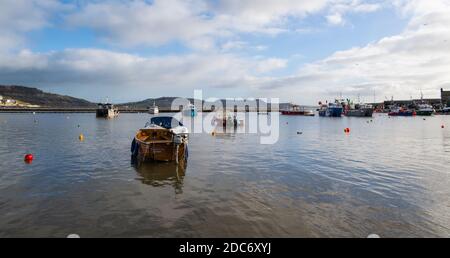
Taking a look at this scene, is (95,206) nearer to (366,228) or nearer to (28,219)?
(28,219)

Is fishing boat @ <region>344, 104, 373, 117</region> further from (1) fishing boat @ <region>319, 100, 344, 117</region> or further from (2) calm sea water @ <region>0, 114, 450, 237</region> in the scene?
(2) calm sea water @ <region>0, 114, 450, 237</region>

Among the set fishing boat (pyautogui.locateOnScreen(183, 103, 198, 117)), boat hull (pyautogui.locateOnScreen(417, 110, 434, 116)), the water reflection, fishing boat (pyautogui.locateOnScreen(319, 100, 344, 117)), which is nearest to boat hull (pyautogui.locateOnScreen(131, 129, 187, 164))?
the water reflection

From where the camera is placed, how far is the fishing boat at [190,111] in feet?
424

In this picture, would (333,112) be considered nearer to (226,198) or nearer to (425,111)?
(425,111)

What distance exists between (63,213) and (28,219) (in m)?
1.10

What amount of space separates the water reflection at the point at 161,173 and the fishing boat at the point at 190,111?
107 meters

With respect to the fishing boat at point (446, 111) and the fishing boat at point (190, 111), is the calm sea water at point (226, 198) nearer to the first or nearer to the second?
the fishing boat at point (190, 111)

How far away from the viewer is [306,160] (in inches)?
940

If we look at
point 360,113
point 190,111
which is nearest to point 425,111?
point 360,113

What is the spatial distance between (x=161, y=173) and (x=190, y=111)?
116 meters

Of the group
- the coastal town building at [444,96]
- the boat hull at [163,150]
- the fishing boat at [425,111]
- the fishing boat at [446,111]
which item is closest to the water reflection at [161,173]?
the boat hull at [163,150]

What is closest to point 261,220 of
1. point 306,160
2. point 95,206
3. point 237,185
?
point 237,185
